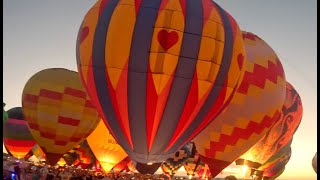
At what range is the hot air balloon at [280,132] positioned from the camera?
17.0m

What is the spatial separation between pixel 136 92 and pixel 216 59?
227 cm

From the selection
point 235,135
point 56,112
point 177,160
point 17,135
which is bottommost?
point 177,160

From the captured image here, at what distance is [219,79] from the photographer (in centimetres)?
1086

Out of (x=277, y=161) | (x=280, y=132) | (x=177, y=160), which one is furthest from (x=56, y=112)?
(x=277, y=161)

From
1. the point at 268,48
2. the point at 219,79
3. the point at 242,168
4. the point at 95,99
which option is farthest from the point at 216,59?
the point at 242,168

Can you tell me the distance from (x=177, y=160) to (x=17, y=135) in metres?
10.4

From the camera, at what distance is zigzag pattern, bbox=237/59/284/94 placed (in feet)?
47.1

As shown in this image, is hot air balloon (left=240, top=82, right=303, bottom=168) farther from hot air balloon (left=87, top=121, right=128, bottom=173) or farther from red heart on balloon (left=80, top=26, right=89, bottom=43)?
red heart on balloon (left=80, top=26, right=89, bottom=43)

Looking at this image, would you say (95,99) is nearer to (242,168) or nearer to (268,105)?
(268,105)

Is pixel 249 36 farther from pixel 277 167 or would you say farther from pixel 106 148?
pixel 277 167

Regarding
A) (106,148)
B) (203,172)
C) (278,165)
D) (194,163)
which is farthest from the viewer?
(194,163)

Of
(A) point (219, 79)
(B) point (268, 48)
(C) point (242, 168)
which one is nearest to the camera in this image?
(A) point (219, 79)

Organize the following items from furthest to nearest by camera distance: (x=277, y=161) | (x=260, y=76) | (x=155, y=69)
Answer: (x=277, y=161) < (x=260, y=76) < (x=155, y=69)

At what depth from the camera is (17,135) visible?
26.6 meters
